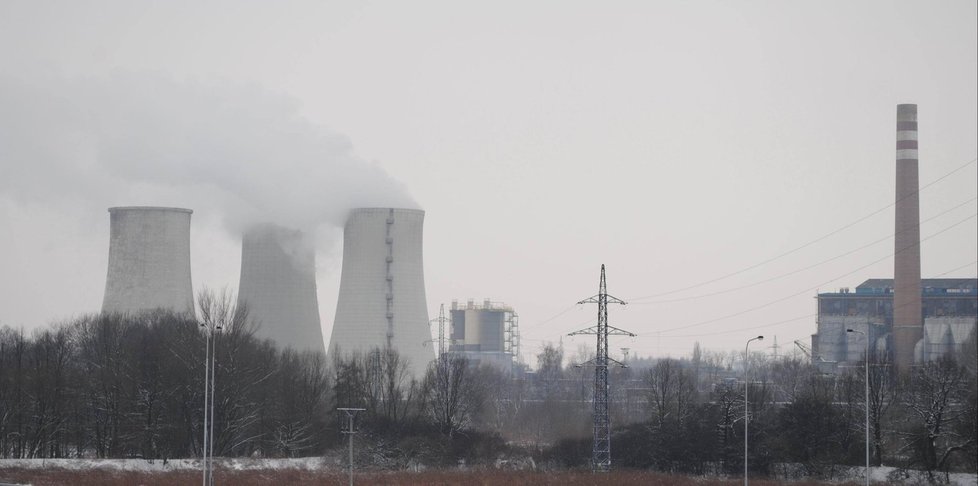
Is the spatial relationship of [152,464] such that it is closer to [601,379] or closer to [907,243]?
[601,379]

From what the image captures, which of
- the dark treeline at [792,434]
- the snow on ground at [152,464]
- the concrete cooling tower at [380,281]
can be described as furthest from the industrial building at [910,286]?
the snow on ground at [152,464]

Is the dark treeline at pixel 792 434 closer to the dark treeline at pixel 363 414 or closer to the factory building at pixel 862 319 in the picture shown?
the dark treeline at pixel 363 414

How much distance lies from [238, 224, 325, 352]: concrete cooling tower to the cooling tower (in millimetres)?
3290

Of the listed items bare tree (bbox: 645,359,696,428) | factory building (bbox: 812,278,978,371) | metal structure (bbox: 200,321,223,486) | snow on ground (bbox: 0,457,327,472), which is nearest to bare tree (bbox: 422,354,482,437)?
snow on ground (bbox: 0,457,327,472)

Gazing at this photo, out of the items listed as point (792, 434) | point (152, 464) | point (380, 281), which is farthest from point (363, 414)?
point (792, 434)

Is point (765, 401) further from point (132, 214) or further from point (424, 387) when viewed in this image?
point (132, 214)

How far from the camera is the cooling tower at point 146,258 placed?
38.7 meters

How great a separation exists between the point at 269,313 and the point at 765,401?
56.4 ft

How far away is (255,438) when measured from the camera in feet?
112

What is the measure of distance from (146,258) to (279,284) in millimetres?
5589

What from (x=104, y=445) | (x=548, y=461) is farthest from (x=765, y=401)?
(x=104, y=445)

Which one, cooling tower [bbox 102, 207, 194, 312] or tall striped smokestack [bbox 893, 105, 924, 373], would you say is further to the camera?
tall striped smokestack [bbox 893, 105, 924, 373]

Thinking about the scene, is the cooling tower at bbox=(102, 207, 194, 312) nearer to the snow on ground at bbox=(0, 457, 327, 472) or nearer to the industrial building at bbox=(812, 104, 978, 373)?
the snow on ground at bbox=(0, 457, 327, 472)

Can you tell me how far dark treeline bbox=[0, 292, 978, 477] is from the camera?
3050 cm
